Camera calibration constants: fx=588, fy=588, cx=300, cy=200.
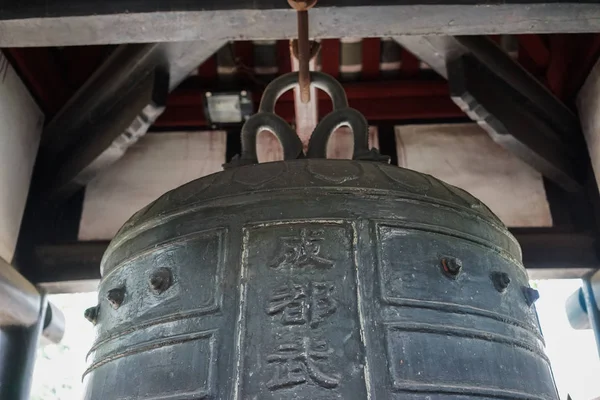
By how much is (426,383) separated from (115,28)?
5.07 ft

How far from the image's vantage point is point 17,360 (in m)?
2.46

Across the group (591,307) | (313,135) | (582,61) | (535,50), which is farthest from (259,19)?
(591,307)

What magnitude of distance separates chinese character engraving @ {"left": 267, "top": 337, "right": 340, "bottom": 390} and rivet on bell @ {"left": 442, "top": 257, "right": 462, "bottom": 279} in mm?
310

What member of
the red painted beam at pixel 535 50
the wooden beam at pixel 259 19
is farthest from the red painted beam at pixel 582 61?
the wooden beam at pixel 259 19

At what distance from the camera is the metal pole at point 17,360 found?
2.41 m

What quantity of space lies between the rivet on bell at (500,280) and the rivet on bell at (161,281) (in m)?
0.68

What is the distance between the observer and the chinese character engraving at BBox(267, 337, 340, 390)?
39.3 inches

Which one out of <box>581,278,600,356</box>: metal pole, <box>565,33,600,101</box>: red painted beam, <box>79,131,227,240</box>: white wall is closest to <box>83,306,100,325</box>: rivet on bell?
<box>79,131,227,240</box>: white wall

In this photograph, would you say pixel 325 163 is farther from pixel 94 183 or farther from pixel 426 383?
pixel 94 183

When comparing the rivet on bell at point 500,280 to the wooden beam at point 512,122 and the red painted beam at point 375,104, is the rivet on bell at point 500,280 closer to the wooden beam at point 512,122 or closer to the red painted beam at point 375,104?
the wooden beam at point 512,122

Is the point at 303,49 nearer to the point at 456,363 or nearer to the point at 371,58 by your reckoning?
the point at 456,363

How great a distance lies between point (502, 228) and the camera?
143 cm

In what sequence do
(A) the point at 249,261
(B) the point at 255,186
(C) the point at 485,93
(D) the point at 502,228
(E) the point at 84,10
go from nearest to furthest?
1. (A) the point at 249,261
2. (B) the point at 255,186
3. (D) the point at 502,228
4. (E) the point at 84,10
5. (C) the point at 485,93

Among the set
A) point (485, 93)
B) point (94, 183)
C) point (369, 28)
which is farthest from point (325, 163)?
point (94, 183)
